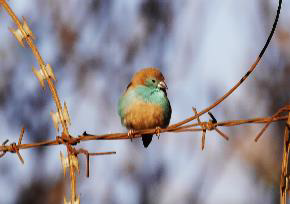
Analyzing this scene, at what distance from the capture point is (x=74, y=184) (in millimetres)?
2490

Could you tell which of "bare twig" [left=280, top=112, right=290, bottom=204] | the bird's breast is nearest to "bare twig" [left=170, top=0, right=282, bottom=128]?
"bare twig" [left=280, top=112, right=290, bottom=204]

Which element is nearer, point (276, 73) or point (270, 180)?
point (270, 180)

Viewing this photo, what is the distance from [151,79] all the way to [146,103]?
0.90ft

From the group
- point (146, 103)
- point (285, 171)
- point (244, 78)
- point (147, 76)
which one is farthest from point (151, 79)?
point (285, 171)

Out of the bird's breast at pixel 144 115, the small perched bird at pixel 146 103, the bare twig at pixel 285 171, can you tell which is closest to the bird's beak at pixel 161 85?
the small perched bird at pixel 146 103

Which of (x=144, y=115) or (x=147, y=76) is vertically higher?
(x=147, y=76)

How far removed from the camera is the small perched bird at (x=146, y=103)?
207 inches

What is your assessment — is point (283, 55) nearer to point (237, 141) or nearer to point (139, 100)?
point (237, 141)

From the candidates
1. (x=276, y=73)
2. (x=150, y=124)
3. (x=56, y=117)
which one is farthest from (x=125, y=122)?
(x=276, y=73)

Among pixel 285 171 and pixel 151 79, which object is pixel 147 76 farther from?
pixel 285 171

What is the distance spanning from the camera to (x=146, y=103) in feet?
17.4

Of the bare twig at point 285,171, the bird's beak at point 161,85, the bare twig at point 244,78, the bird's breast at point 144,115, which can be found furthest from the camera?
the bird's beak at point 161,85

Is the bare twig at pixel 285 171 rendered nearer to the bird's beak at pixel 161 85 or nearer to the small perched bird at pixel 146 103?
the small perched bird at pixel 146 103

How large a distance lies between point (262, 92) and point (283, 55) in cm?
80
